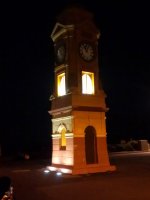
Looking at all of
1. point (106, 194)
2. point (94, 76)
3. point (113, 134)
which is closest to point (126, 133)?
point (113, 134)

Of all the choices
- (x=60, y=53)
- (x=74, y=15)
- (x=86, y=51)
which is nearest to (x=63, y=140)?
(x=60, y=53)

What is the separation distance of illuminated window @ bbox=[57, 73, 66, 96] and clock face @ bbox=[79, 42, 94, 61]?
6.49 feet

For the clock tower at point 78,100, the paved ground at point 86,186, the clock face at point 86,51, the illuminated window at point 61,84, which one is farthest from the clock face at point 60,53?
the paved ground at point 86,186

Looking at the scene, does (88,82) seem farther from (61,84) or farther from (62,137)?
(62,137)

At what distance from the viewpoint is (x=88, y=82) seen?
23625mm

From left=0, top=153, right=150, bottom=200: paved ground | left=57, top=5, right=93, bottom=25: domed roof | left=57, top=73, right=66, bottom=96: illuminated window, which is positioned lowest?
left=0, top=153, right=150, bottom=200: paved ground

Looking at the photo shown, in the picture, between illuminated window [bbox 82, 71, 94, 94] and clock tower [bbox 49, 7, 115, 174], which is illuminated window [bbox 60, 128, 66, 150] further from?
illuminated window [bbox 82, 71, 94, 94]

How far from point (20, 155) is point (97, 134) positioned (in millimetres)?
16807

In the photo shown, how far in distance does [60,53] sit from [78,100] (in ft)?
13.1

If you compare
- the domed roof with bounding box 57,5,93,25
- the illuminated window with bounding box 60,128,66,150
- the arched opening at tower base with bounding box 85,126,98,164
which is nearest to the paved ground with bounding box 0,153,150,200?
the arched opening at tower base with bounding box 85,126,98,164

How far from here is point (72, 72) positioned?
887 inches

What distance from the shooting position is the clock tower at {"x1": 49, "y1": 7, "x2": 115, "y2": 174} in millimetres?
21859

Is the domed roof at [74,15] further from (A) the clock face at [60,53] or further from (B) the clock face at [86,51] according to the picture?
(A) the clock face at [60,53]

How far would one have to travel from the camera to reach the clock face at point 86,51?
23263mm
